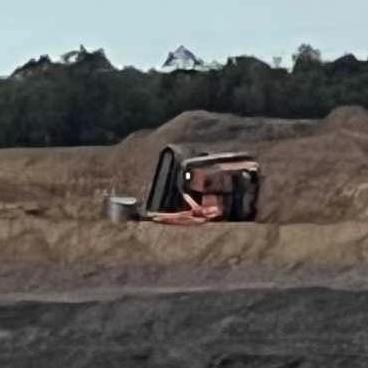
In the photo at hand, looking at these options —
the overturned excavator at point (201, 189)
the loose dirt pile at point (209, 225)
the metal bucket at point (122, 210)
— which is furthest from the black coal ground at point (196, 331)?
the metal bucket at point (122, 210)

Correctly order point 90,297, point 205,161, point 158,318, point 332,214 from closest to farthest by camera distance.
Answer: point 158,318 < point 90,297 < point 205,161 < point 332,214

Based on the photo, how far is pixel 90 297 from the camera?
640 inches

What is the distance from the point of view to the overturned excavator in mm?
21469

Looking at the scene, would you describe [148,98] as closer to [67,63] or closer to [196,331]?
[67,63]

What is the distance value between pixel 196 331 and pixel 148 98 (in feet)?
97.9

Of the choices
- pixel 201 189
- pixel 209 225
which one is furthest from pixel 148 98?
pixel 209 225

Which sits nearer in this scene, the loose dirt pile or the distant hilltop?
the loose dirt pile

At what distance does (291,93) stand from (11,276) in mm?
22603

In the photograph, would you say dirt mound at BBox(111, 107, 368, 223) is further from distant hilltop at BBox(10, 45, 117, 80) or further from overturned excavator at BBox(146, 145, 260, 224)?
distant hilltop at BBox(10, 45, 117, 80)

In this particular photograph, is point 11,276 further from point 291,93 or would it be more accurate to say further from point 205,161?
point 291,93

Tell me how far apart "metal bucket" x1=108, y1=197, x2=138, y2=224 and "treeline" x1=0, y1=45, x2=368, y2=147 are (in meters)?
17.1

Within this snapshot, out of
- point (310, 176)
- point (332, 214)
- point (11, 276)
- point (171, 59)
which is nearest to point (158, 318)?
point (11, 276)

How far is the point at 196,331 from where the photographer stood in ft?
37.4

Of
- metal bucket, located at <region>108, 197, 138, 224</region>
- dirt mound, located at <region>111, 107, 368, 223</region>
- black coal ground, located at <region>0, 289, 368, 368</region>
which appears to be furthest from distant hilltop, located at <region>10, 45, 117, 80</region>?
black coal ground, located at <region>0, 289, 368, 368</region>
